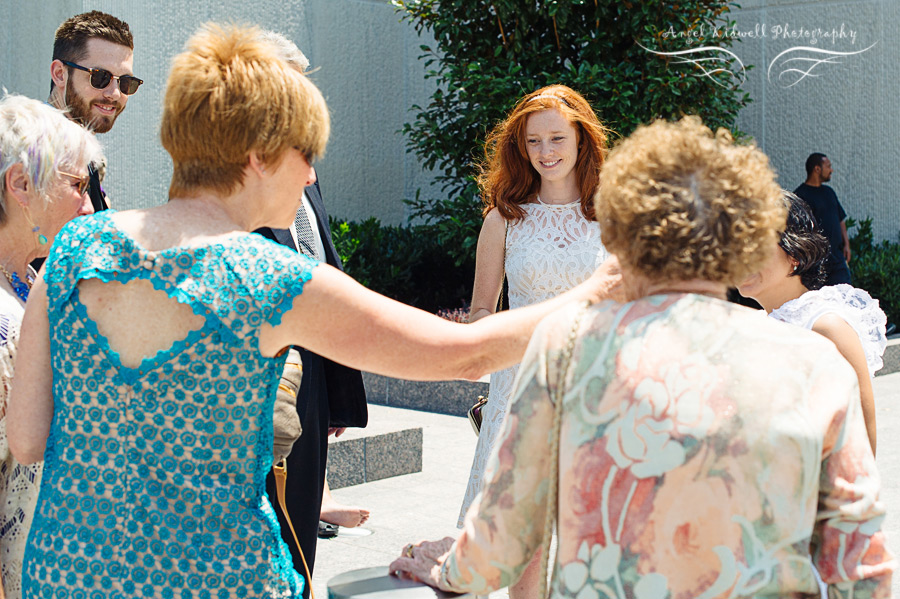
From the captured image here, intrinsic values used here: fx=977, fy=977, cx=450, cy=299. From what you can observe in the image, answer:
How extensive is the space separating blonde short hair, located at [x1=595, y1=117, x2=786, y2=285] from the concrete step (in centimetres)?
412

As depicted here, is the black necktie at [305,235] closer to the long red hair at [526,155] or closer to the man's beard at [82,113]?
the long red hair at [526,155]

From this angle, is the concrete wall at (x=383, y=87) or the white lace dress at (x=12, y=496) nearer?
the white lace dress at (x=12, y=496)

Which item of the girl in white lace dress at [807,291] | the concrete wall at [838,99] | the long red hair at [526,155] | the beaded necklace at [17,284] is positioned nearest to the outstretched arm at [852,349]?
the girl in white lace dress at [807,291]

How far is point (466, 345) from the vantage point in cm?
175

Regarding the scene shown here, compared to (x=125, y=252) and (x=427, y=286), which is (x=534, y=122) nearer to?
(x=125, y=252)

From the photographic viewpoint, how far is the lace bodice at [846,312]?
2729 millimetres

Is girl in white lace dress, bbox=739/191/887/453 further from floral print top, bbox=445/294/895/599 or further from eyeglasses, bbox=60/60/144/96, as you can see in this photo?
eyeglasses, bbox=60/60/144/96

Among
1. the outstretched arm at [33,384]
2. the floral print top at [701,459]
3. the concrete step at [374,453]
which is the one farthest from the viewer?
the concrete step at [374,453]

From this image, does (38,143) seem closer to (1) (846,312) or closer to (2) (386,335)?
(2) (386,335)

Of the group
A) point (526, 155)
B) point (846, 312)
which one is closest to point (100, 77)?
point (526, 155)

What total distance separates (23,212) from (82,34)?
1.88 metres

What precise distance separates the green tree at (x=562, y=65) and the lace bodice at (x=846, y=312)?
19.1 feet

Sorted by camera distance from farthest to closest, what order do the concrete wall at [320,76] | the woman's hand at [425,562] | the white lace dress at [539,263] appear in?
the concrete wall at [320,76] < the white lace dress at [539,263] < the woman's hand at [425,562]

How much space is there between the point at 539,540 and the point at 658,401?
1.03ft
